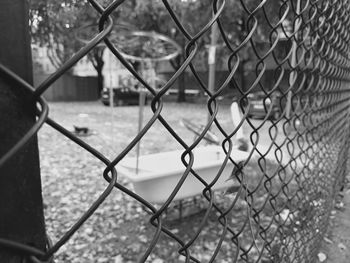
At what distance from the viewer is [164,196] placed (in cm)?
225

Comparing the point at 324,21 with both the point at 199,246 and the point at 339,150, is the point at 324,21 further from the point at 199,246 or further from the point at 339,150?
the point at 199,246

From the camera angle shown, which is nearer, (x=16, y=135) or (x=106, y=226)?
(x=16, y=135)

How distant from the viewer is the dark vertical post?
296 millimetres

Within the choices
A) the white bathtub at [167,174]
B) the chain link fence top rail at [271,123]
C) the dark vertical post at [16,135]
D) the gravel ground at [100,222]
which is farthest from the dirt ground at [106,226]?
the dark vertical post at [16,135]

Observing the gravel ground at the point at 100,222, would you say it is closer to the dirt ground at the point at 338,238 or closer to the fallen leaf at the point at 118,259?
the fallen leaf at the point at 118,259

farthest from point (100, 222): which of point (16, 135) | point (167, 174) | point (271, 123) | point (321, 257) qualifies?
point (16, 135)

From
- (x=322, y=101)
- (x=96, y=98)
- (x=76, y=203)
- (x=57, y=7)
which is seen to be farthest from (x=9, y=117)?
(x=96, y=98)

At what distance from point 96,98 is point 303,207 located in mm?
17559

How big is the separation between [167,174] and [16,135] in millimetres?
1907

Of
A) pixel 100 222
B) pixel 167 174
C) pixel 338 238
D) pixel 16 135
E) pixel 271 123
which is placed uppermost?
pixel 16 135

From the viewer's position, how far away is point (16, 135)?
31cm

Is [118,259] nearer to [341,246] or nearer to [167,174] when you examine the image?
[167,174]

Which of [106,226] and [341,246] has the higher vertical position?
[341,246]

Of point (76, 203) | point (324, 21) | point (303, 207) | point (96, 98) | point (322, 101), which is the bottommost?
point (96, 98)
